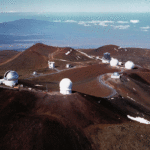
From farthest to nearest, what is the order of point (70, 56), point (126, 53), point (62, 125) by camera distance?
point (126, 53), point (70, 56), point (62, 125)

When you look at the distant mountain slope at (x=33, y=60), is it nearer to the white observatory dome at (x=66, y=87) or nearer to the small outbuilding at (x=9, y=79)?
the small outbuilding at (x=9, y=79)

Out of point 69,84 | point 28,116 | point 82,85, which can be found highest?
point 69,84

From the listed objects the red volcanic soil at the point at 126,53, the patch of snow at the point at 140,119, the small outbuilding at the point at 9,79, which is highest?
the small outbuilding at the point at 9,79

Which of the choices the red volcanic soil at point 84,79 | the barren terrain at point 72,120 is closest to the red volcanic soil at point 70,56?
the red volcanic soil at point 84,79

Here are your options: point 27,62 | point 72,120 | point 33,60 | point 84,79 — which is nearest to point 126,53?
point 33,60

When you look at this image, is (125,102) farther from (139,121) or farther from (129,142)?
(129,142)

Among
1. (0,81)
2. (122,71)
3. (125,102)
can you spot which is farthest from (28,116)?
(122,71)

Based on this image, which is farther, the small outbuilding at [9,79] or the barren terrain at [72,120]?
the small outbuilding at [9,79]

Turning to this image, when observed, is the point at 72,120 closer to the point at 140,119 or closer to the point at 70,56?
the point at 140,119

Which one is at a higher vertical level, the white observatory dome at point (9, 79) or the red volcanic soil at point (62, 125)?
the white observatory dome at point (9, 79)
